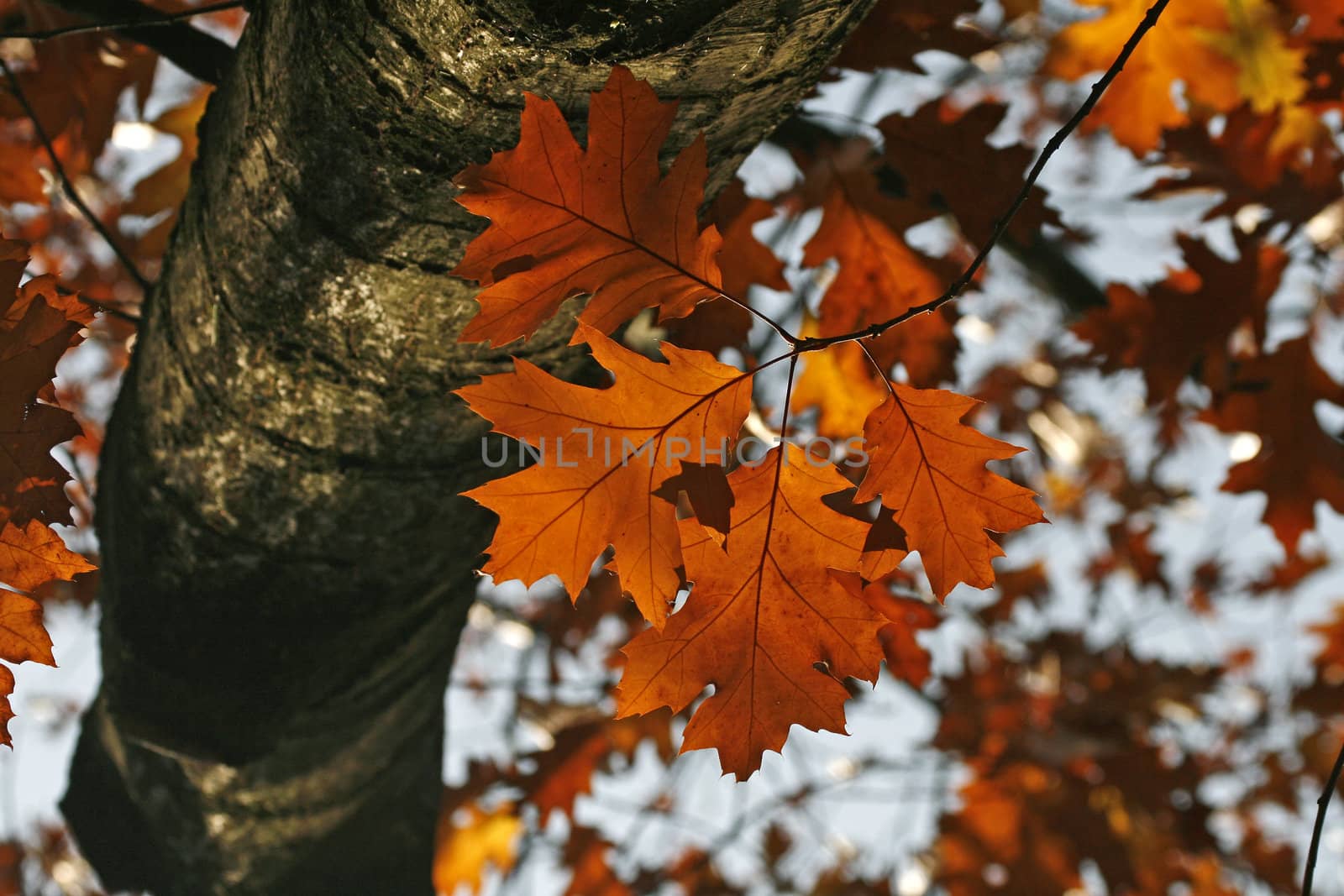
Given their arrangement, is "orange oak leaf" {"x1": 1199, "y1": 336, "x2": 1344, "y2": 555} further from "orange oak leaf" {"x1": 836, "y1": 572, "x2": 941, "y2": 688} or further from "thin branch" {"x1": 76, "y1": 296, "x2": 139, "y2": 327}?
"thin branch" {"x1": 76, "y1": 296, "x2": 139, "y2": 327}

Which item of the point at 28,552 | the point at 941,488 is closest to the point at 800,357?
the point at 941,488

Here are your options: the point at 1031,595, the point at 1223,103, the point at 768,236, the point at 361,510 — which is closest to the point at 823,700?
the point at 361,510

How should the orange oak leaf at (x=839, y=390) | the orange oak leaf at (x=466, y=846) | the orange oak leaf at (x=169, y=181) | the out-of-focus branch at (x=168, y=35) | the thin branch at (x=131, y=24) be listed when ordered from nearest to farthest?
the thin branch at (x=131, y=24)
the out-of-focus branch at (x=168, y=35)
the orange oak leaf at (x=839, y=390)
the orange oak leaf at (x=169, y=181)
the orange oak leaf at (x=466, y=846)

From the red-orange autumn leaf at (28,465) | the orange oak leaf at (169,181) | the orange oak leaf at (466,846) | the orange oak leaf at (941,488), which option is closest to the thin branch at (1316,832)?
the orange oak leaf at (941,488)

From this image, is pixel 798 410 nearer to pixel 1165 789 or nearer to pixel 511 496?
pixel 511 496

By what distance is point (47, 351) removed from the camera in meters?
0.77

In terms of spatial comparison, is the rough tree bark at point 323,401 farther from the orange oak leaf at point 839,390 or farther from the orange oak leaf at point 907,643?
the orange oak leaf at point 907,643

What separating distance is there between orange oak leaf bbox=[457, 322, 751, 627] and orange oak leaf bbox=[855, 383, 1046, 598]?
16cm

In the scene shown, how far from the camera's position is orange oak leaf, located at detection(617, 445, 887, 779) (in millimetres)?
858

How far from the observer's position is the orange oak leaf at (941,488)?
0.83m

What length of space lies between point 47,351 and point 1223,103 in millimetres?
2386

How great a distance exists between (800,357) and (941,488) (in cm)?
39

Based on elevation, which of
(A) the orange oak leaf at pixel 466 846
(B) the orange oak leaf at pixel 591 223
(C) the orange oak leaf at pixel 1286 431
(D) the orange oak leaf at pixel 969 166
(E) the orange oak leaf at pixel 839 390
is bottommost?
(A) the orange oak leaf at pixel 466 846

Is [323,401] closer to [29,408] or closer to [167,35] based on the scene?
[29,408]
